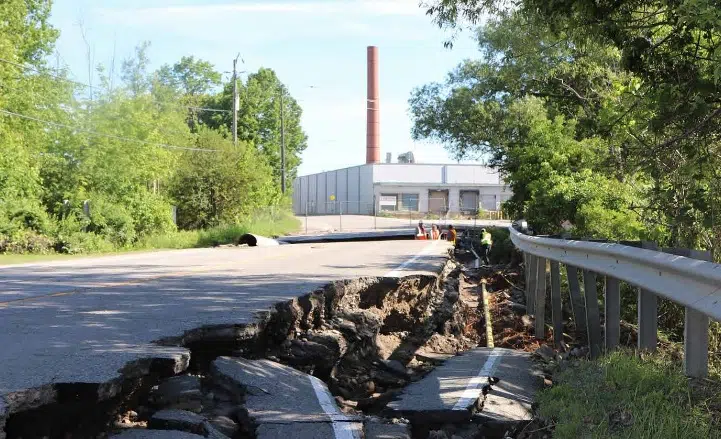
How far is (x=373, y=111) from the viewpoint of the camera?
76.1 metres

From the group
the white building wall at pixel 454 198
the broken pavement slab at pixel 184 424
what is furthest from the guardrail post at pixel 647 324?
the white building wall at pixel 454 198

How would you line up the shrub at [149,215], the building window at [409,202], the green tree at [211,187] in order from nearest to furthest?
the shrub at [149,215], the green tree at [211,187], the building window at [409,202]

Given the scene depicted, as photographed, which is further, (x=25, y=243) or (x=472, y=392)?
(x=25, y=243)

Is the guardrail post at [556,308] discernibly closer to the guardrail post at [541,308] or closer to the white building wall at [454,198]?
the guardrail post at [541,308]

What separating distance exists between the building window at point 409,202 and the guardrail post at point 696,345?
85193 mm

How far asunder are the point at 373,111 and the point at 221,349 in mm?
69373

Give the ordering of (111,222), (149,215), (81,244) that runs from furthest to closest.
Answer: (149,215) < (111,222) < (81,244)

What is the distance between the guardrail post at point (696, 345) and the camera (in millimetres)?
4781

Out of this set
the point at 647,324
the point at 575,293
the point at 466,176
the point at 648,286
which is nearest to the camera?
the point at 648,286

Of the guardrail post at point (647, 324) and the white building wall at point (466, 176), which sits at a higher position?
the white building wall at point (466, 176)

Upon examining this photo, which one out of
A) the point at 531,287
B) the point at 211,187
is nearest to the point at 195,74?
the point at 211,187

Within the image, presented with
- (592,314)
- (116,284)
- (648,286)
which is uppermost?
(648,286)

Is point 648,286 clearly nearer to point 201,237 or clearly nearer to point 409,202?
point 201,237

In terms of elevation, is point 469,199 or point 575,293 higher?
point 469,199
